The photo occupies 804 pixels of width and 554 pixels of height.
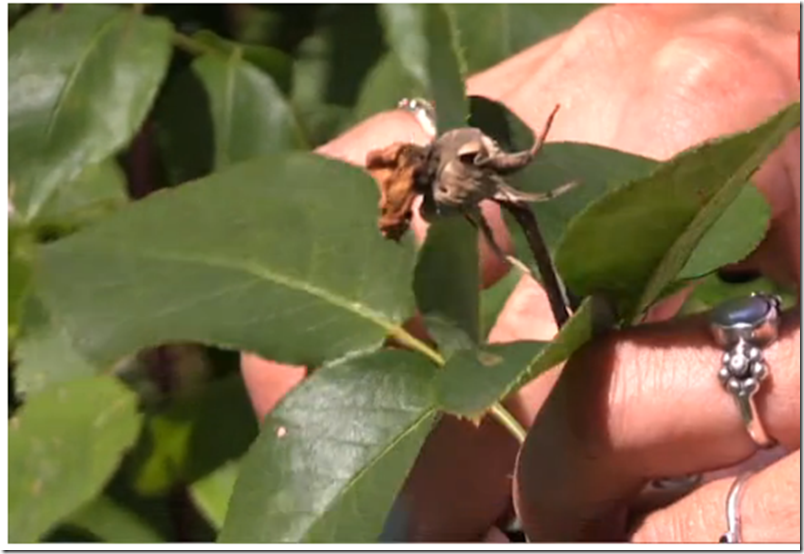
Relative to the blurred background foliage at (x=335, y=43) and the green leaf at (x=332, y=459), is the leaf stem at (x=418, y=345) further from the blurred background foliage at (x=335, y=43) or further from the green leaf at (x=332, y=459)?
the blurred background foliage at (x=335, y=43)

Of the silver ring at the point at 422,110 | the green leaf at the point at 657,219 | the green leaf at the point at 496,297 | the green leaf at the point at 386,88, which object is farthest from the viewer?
the green leaf at the point at 386,88

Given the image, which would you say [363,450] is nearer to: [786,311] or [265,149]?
[786,311]

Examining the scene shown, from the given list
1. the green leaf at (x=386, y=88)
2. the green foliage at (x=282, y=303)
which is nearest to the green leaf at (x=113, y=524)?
the green foliage at (x=282, y=303)

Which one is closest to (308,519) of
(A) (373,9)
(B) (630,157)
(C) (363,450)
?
(C) (363,450)

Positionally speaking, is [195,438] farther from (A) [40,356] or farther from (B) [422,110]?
(B) [422,110]

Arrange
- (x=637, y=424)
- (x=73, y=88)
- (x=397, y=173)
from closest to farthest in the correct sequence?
(x=397, y=173) < (x=637, y=424) < (x=73, y=88)

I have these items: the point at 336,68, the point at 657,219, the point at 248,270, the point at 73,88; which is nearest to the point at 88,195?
the point at 73,88
